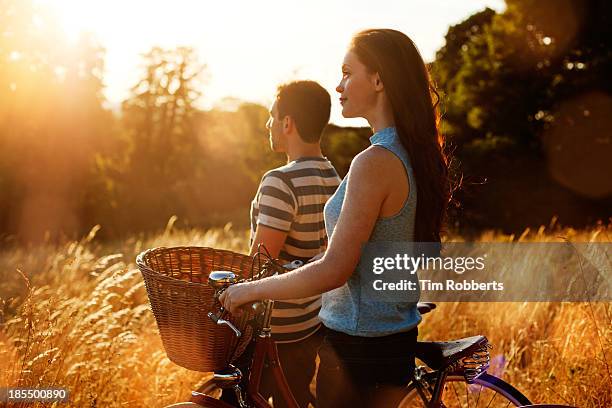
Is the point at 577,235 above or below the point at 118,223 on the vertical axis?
above

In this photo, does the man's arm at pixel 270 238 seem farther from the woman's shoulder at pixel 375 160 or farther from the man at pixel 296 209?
the woman's shoulder at pixel 375 160

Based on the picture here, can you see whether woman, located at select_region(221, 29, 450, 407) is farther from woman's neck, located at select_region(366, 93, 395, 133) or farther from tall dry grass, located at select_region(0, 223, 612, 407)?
tall dry grass, located at select_region(0, 223, 612, 407)

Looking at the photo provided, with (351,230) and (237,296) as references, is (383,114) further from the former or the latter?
(237,296)

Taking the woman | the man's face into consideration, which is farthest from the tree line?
A: the woman

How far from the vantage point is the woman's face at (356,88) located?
7.25ft

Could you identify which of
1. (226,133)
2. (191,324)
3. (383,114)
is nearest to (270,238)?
(191,324)

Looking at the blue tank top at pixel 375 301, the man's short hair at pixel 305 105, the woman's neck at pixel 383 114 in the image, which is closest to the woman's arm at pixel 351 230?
the blue tank top at pixel 375 301

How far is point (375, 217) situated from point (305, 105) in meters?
1.39

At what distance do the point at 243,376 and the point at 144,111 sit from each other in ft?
134

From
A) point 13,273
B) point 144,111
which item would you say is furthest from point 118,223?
point 13,273

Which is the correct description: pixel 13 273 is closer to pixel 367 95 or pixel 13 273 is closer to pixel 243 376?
pixel 243 376

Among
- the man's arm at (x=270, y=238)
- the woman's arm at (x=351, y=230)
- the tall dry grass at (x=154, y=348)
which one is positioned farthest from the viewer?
the tall dry grass at (x=154, y=348)

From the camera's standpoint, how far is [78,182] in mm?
31078

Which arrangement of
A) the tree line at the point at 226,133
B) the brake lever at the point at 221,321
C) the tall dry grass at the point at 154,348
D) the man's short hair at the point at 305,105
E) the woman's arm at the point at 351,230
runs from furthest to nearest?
the tree line at the point at 226,133 → the tall dry grass at the point at 154,348 → the man's short hair at the point at 305,105 → the brake lever at the point at 221,321 → the woman's arm at the point at 351,230
